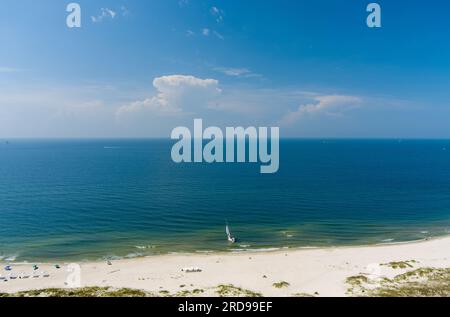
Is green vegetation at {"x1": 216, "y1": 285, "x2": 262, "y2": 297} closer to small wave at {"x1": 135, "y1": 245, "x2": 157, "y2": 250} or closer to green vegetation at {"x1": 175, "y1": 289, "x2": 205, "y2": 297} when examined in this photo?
green vegetation at {"x1": 175, "y1": 289, "x2": 205, "y2": 297}

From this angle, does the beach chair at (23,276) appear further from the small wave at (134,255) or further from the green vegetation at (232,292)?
the green vegetation at (232,292)

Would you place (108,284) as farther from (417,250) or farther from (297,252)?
(417,250)

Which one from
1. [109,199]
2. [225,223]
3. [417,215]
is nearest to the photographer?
[225,223]

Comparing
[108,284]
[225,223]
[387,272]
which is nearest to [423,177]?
[225,223]

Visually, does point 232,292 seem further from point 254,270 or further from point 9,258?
point 9,258

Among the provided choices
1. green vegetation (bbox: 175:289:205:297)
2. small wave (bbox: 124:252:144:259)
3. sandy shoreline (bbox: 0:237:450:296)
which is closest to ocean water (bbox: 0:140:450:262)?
small wave (bbox: 124:252:144:259)
